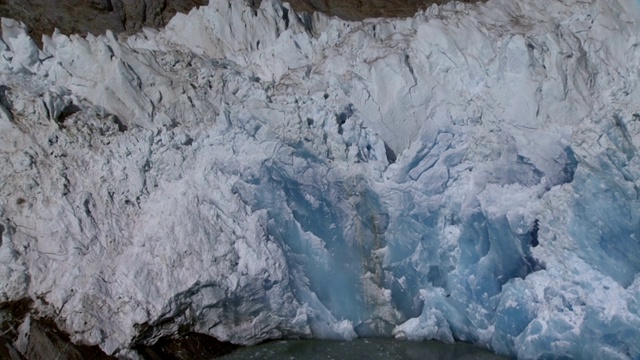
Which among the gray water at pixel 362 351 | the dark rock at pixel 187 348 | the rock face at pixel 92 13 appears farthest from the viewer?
the rock face at pixel 92 13

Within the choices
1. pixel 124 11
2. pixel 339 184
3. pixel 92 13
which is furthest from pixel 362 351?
pixel 92 13

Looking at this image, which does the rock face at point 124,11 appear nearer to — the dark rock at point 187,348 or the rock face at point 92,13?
the rock face at point 92,13

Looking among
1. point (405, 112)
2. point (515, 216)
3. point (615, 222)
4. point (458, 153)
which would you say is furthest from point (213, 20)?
point (615, 222)

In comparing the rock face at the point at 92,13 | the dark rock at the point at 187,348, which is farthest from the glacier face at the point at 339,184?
the rock face at the point at 92,13

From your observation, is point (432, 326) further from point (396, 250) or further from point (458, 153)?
point (458, 153)

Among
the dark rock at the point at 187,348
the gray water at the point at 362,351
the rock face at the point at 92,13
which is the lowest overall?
the dark rock at the point at 187,348

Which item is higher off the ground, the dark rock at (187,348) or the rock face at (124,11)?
the rock face at (124,11)

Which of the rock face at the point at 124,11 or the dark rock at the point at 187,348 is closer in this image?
the dark rock at the point at 187,348
